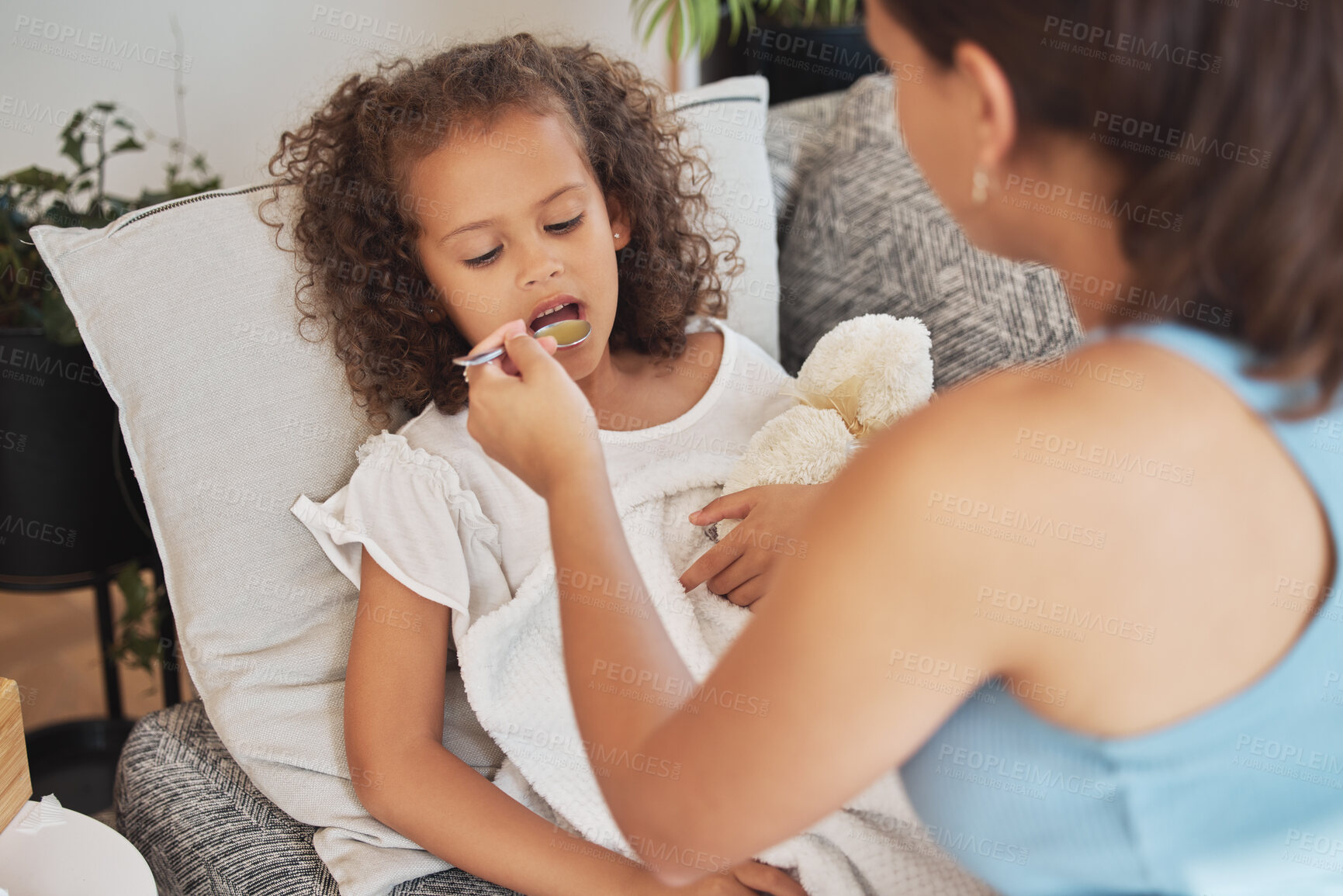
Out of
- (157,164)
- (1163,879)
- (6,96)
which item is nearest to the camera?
(1163,879)

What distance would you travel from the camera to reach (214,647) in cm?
100

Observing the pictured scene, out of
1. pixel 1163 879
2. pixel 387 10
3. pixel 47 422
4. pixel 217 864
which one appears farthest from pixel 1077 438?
pixel 387 10

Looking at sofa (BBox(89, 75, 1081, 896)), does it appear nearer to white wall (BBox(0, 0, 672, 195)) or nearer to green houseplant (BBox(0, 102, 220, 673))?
green houseplant (BBox(0, 102, 220, 673))

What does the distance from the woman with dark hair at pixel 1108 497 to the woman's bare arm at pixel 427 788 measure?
345 mm

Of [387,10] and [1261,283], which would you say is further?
[387,10]

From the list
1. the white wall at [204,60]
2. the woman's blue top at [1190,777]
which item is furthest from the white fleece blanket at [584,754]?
the white wall at [204,60]

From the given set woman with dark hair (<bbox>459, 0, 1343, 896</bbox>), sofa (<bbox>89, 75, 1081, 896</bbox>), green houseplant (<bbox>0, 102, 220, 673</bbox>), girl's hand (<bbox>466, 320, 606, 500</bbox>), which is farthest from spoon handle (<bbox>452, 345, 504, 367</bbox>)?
green houseplant (<bbox>0, 102, 220, 673</bbox>)

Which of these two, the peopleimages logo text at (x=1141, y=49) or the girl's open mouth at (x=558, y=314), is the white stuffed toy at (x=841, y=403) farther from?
the peopleimages logo text at (x=1141, y=49)

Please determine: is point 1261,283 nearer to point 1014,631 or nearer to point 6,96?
point 1014,631

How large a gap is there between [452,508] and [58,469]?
0.69 meters

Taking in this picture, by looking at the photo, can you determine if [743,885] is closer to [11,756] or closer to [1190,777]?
[1190,777]

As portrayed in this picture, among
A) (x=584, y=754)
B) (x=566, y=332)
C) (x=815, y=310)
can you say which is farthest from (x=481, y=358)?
(x=815, y=310)

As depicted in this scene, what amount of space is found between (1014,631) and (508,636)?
0.57 m

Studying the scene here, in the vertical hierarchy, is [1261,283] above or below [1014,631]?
above
